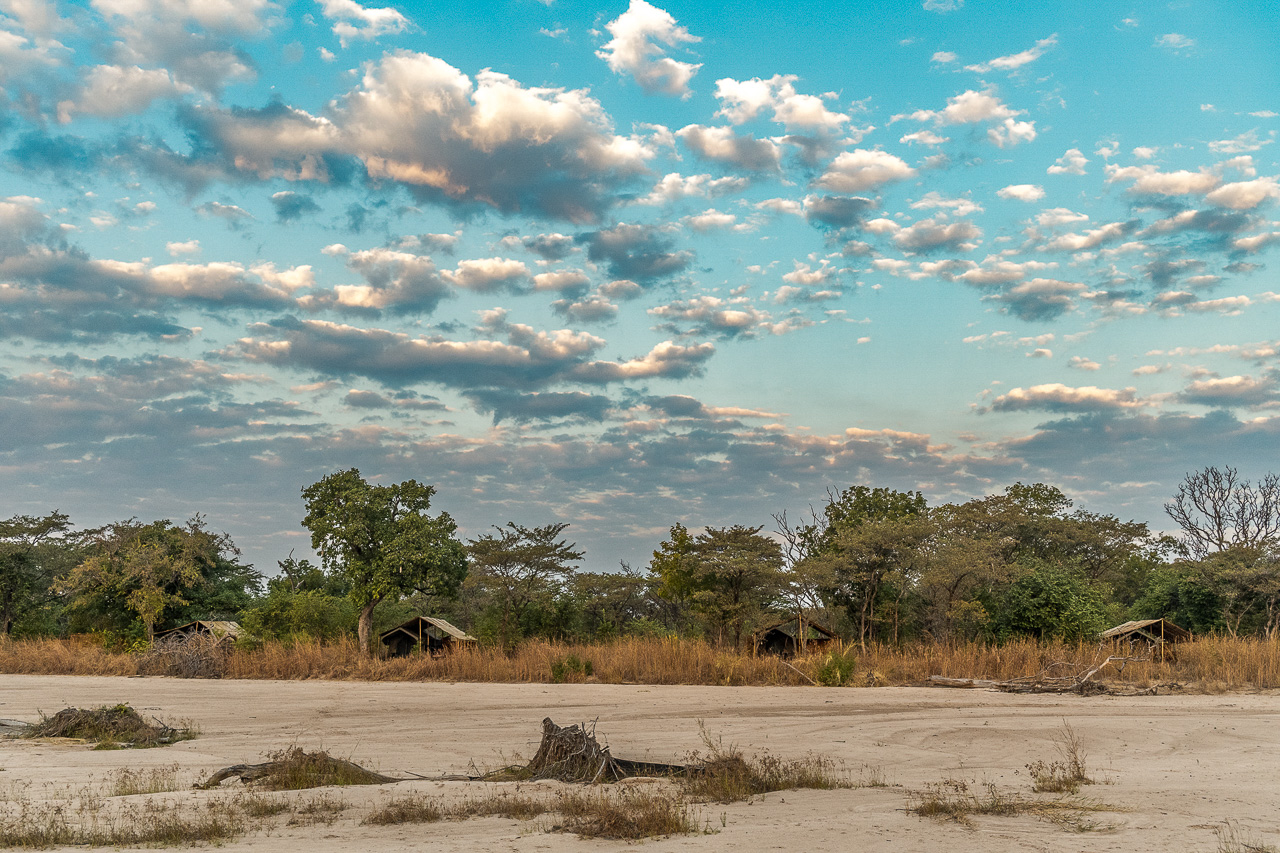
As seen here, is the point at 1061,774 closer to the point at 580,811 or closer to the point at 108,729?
the point at 580,811

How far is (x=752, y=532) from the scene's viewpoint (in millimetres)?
34688

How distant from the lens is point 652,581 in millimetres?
40219

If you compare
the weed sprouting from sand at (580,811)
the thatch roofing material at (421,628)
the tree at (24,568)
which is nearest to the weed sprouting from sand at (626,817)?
the weed sprouting from sand at (580,811)

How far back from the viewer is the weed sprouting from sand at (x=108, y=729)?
14.2 meters

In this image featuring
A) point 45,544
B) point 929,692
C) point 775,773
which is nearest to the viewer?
point 775,773

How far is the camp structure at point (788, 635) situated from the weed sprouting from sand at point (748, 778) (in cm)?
2228

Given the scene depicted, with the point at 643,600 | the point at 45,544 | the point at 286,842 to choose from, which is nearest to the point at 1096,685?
the point at 286,842

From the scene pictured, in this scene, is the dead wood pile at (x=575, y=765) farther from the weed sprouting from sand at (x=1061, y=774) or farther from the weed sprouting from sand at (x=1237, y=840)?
the weed sprouting from sand at (x=1237, y=840)

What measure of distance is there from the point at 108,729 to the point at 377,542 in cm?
2034

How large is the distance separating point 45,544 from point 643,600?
30.9m

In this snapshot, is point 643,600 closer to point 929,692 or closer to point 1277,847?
point 929,692

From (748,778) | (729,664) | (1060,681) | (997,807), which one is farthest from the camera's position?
(729,664)

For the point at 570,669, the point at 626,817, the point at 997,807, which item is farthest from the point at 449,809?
the point at 570,669

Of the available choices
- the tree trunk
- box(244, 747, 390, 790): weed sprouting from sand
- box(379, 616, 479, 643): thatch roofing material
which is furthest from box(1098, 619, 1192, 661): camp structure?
the tree trunk
